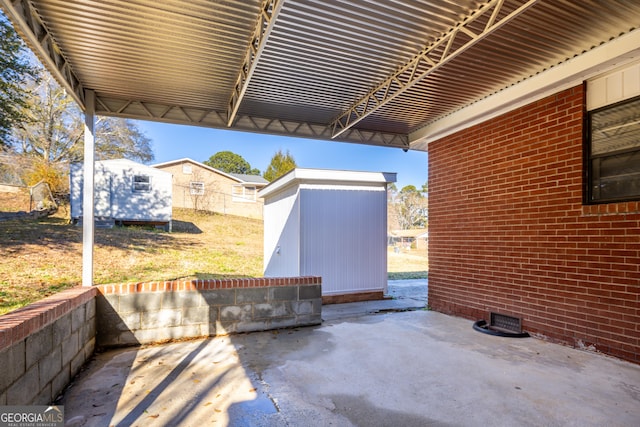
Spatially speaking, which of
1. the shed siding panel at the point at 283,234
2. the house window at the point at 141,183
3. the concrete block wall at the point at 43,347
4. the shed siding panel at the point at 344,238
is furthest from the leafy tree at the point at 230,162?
the concrete block wall at the point at 43,347

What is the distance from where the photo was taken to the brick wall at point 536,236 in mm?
3695

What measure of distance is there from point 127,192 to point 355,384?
50.9ft

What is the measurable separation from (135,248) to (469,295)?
10.5m

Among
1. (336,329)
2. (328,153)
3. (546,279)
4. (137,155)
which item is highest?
(328,153)

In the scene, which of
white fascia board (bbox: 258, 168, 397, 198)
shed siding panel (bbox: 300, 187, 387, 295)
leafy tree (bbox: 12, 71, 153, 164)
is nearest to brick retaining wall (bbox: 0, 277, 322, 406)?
shed siding panel (bbox: 300, 187, 387, 295)

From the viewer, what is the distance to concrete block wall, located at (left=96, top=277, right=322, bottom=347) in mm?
4020

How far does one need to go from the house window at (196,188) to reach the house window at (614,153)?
21.2 metres

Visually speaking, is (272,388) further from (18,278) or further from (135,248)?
(135,248)

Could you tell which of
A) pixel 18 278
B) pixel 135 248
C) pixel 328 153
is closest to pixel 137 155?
pixel 135 248

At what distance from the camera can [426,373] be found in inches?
128

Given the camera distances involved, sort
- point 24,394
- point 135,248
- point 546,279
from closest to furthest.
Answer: point 24,394 < point 546,279 < point 135,248

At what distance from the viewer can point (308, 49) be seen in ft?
13.3

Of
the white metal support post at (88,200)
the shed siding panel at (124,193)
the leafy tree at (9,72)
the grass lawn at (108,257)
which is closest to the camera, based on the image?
the white metal support post at (88,200)
